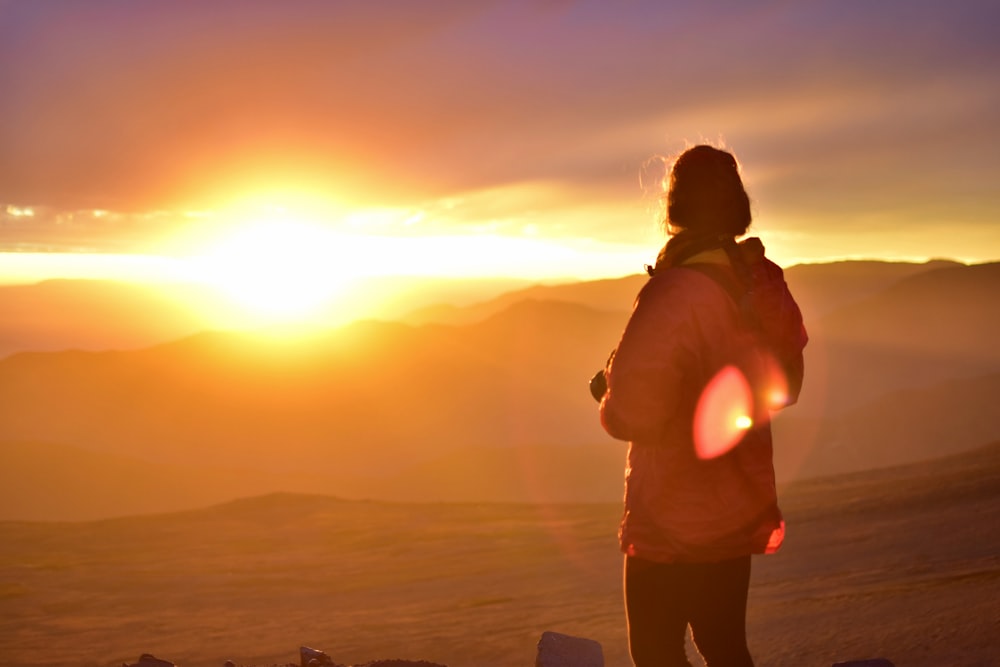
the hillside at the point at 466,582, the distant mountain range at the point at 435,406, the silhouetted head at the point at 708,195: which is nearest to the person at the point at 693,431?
the silhouetted head at the point at 708,195

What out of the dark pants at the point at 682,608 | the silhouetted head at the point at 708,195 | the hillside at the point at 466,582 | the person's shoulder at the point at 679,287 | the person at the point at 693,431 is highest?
the silhouetted head at the point at 708,195

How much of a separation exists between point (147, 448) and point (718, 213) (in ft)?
372

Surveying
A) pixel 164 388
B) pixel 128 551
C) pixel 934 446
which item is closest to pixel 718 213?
pixel 128 551

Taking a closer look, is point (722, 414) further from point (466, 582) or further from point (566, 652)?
point (466, 582)

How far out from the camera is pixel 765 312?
2703 millimetres

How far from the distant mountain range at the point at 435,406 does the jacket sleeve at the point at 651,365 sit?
58531mm

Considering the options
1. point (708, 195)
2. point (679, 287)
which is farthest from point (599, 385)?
point (708, 195)

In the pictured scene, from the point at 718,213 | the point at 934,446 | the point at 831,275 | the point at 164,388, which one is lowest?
the point at 934,446

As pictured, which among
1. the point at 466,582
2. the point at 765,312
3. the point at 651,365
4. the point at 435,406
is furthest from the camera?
the point at 435,406

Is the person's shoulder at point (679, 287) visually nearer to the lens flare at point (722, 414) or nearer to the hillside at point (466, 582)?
the lens flare at point (722, 414)

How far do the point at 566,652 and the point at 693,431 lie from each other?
4.56 meters

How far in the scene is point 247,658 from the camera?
1362 centimetres

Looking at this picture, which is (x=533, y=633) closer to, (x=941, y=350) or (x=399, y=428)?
(x=399, y=428)

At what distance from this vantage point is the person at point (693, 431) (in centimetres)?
258
